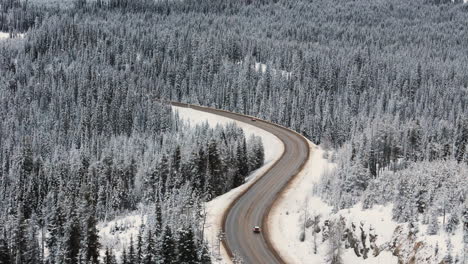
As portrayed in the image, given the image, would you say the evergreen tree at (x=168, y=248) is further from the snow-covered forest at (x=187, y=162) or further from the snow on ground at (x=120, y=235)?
the snow on ground at (x=120, y=235)

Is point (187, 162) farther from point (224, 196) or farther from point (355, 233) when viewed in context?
point (355, 233)

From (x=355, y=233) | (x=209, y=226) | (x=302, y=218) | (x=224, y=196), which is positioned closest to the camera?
(x=355, y=233)

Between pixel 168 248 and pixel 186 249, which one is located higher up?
pixel 186 249

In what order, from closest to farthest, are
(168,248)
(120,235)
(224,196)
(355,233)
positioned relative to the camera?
1. (355,233)
2. (168,248)
3. (120,235)
4. (224,196)

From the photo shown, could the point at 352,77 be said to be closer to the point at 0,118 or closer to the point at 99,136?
the point at 99,136

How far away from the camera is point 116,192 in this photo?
100938mm

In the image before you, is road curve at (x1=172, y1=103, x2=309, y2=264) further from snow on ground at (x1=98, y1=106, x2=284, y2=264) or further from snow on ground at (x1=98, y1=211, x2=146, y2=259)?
snow on ground at (x1=98, y1=211, x2=146, y2=259)

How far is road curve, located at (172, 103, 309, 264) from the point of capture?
185ft

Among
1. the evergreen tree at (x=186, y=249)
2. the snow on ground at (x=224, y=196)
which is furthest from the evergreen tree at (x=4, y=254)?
the snow on ground at (x=224, y=196)

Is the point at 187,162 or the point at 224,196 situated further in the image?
the point at 187,162

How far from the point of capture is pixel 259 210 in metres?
68.9

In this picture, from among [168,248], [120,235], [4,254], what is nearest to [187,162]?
[120,235]

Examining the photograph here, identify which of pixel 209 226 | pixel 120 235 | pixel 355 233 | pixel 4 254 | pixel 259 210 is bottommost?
pixel 120 235

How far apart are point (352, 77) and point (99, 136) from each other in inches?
3843
